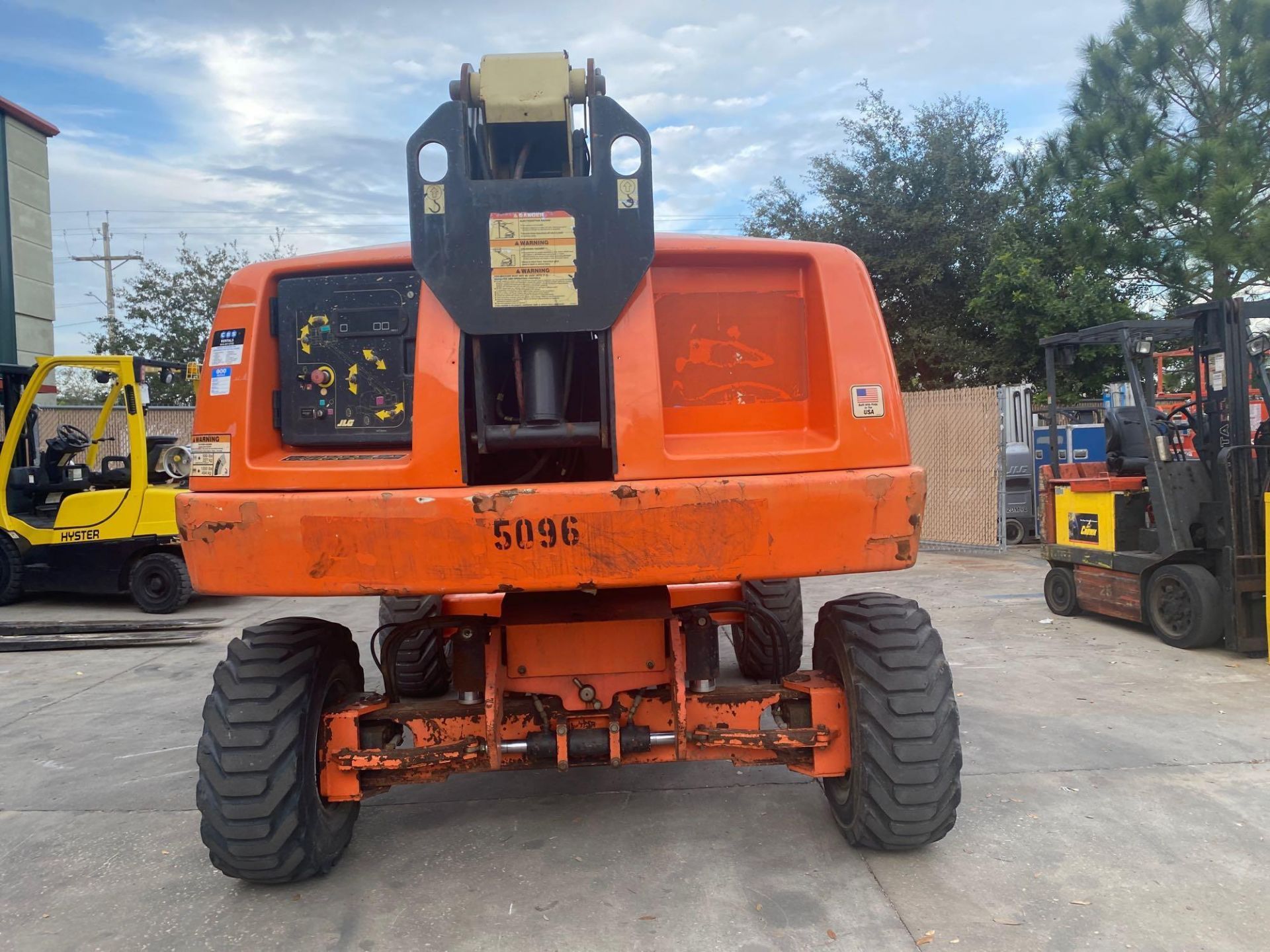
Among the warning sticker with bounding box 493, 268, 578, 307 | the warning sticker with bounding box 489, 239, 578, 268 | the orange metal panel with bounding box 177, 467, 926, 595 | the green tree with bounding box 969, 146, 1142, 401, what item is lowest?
the orange metal panel with bounding box 177, 467, 926, 595

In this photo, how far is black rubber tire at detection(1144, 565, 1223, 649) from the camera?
6688 mm

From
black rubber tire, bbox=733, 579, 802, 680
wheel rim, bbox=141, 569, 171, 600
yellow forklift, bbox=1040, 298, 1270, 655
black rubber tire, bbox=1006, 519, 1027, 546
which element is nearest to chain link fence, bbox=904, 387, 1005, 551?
black rubber tire, bbox=1006, 519, 1027, 546

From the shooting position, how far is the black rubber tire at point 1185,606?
6.69 metres

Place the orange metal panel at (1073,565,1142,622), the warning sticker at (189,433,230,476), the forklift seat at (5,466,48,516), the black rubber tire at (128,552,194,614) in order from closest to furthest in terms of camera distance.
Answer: the warning sticker at (189,433,230,476) → the orange metal panel at (1073,565,1142,622) → the black rubber tire at (128,552,194,614) → the forklift seat at (5,466,48,516)

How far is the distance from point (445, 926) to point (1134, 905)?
233 centimetres

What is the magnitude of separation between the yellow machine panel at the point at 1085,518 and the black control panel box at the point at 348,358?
6628 millimetres

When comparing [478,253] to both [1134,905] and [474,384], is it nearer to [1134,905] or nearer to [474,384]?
[474,384]

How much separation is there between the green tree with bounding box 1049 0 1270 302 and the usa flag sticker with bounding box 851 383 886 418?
11633mm

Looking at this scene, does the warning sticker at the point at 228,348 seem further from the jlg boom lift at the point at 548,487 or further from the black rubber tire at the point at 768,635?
the black rubber tire at the point at 768,635

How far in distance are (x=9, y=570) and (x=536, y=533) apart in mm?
9936

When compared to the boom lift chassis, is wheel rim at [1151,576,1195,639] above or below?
below

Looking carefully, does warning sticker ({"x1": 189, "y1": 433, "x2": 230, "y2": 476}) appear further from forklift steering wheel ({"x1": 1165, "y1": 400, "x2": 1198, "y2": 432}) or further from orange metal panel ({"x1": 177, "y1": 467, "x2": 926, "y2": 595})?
forklift steering wheel ({"x1": 1165, "y1": 400, "x2": 1198, "y2": 432})

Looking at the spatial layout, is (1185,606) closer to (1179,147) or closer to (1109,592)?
(1109,592)

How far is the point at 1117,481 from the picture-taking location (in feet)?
25.2
